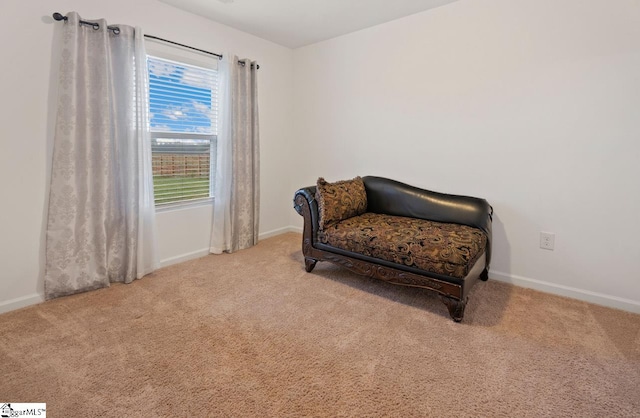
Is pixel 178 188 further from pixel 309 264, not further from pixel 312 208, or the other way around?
pixel 309 264

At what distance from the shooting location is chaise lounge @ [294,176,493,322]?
215 cm

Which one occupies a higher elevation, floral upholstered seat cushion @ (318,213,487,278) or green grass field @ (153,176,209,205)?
green grass field @ (153,176,209,205)

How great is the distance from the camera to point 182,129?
308cm

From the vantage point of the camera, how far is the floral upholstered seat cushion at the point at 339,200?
9.05 feet

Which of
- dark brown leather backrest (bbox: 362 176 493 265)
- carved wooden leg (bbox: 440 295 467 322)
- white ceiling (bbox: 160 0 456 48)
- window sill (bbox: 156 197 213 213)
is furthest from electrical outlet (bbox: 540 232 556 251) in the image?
window sill (bbox: 156 197 213 213)

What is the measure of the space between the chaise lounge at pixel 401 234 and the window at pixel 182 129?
1.16 m

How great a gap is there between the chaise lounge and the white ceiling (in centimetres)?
155

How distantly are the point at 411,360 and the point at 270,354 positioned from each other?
29.7 inches

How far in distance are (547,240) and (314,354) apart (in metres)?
2.11

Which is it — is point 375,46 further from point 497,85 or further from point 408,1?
point 497,85

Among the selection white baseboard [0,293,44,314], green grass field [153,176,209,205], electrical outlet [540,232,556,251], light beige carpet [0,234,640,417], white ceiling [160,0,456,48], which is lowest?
light beige carpet [0,234,640,417]

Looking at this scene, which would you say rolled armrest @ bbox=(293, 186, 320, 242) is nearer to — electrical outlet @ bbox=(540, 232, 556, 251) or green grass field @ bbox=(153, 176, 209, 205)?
green grass field @ bbox=(153, 176, 209, 205)

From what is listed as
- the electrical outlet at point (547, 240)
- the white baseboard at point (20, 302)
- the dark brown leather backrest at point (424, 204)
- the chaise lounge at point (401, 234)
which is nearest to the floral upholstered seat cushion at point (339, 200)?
the chaise lounge at point (401, 234)

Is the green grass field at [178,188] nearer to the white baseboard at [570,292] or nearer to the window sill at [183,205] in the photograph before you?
the window sill at [183,205]
